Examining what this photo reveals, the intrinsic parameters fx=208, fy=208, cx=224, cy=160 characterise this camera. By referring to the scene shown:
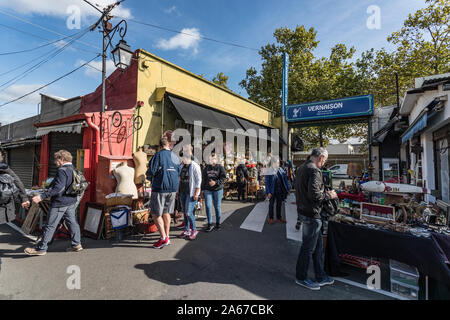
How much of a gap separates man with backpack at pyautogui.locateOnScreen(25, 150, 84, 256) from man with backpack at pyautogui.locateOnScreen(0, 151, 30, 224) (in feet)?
1.34

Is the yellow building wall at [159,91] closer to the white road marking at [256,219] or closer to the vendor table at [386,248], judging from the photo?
the white road marking at [256,219]

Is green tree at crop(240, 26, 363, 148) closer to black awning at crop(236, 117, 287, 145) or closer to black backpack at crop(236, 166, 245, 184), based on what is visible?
black awning at crop(236, 117, 287, 145)

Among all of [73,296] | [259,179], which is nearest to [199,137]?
[259,179]

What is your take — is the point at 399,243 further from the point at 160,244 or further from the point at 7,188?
the point at 7,188

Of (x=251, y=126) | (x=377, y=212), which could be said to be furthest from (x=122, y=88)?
(x=377, y=212)

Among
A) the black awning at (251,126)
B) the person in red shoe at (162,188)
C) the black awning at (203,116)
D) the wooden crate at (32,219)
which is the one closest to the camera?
the person in red shoe at (162,188)

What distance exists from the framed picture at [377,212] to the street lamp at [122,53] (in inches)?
268

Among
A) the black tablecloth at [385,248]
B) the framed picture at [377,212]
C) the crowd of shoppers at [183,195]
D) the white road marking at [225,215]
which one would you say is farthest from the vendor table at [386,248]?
the white road marking at [225,215]

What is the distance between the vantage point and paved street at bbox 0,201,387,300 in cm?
260

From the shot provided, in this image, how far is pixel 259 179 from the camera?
1041 centimetres

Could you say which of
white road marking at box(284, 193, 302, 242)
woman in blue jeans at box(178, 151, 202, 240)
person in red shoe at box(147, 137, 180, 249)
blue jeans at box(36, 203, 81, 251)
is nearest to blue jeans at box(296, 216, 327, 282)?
white road marking at box(284, 193, 302, 242)

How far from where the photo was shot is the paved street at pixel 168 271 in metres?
2.60
